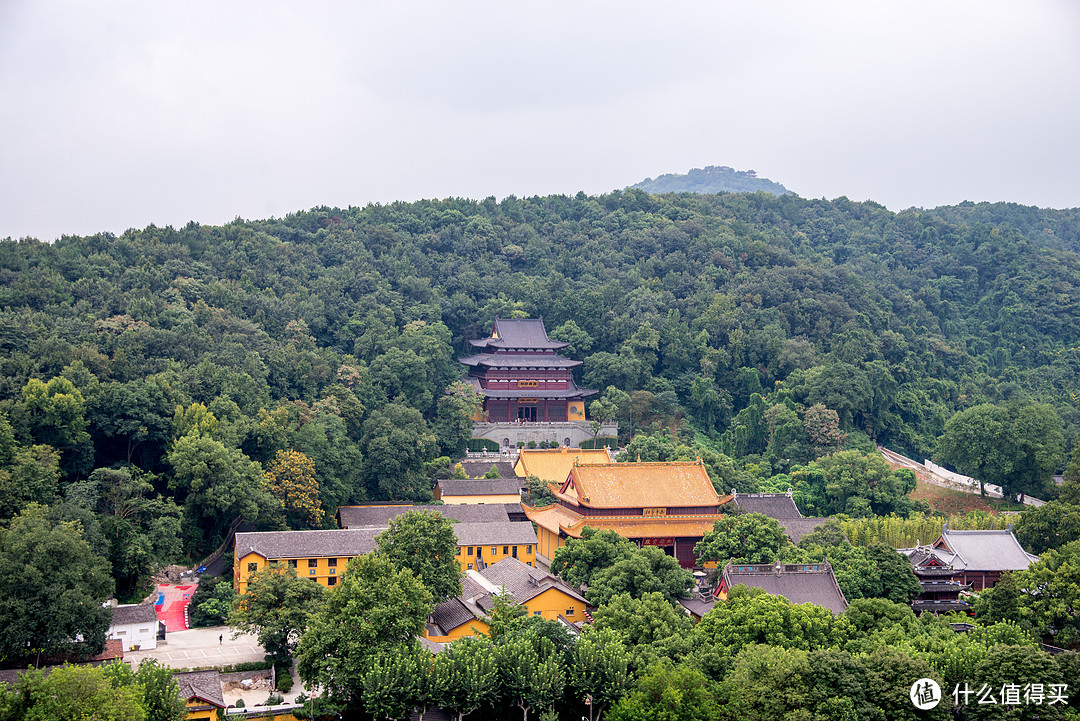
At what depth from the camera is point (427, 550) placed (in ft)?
90.9

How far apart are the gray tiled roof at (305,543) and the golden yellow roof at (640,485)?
7.25 m

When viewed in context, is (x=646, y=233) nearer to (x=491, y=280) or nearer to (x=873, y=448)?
(x=491, y=280)

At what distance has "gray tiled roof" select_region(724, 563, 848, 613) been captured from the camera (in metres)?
27.4

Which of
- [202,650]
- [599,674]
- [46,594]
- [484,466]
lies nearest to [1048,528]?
[599,674]

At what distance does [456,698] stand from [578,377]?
33487mm

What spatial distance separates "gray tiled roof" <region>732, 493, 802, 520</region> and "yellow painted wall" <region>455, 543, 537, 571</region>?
25.7 feet

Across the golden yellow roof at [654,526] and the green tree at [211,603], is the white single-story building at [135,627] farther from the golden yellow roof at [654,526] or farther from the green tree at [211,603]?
the golden yellow roof at [654,526]

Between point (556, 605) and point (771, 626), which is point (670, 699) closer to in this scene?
point (771, 626)

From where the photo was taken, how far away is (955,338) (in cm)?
6291

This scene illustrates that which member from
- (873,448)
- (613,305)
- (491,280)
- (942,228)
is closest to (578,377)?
(613,305)

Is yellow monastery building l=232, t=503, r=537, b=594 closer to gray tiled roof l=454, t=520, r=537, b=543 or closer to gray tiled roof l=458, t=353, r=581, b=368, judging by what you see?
gray tiled roof l=454, t=520, r=537, b=543

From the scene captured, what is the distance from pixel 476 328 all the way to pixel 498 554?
24828 millimetres

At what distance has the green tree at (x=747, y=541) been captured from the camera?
30.4 m

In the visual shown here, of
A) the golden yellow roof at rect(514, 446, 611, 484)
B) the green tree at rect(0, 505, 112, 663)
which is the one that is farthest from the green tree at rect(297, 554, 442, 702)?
the golden yellow roof at rect(514, 446, 611, 484)
